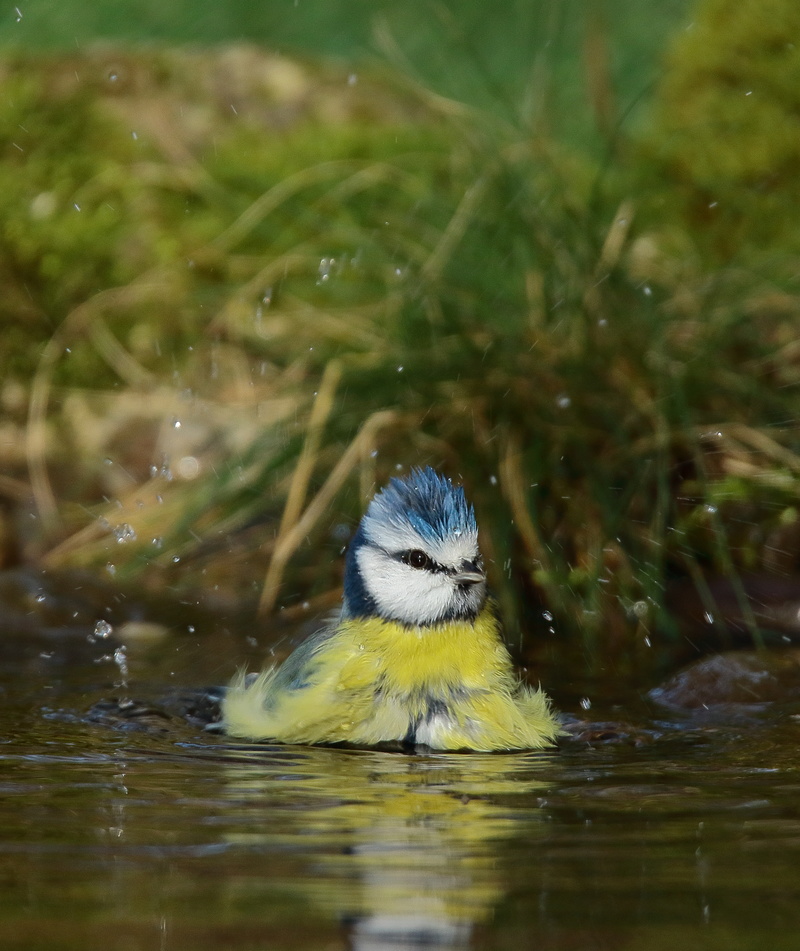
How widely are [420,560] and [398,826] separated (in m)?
1.32

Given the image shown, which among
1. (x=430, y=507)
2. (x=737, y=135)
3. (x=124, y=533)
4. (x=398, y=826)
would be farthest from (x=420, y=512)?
(x=737, y=135)

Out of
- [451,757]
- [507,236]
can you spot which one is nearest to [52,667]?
[451,757]

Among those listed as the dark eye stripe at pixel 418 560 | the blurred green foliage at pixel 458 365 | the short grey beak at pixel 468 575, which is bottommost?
the short grey beak at pixel 468 575

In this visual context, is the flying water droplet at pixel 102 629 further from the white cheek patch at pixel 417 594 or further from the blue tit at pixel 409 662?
the white cheek patch at pixel 417 594

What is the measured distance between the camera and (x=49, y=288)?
23.6 ft

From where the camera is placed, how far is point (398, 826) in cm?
250

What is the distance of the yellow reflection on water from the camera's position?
6.31ft

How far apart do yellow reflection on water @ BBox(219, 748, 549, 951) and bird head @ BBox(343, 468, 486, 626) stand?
0.46 m

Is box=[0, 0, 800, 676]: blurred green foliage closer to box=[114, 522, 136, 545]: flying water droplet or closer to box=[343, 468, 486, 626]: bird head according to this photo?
box=[114, 522, 136, 545]: flying water droplet

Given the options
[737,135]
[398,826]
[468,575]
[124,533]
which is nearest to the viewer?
[398,826]

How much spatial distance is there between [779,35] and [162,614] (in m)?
4.20

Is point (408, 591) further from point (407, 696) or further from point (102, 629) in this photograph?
point (102, 629)

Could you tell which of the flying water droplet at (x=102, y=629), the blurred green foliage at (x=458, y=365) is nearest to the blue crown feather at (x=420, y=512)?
the blurred green foliage at (x=458, y=365)

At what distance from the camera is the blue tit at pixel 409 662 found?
11.4ft
